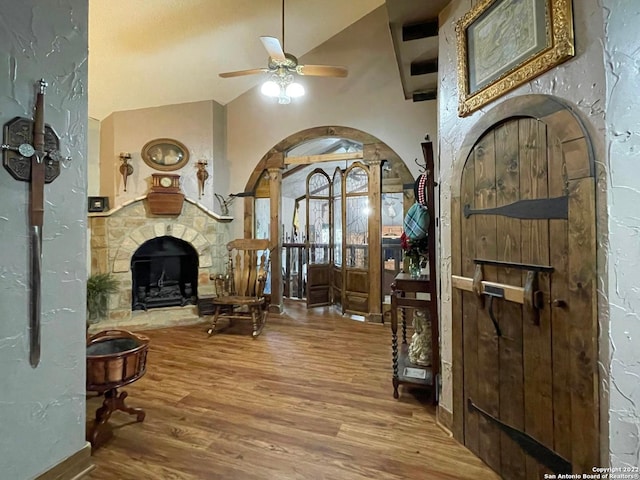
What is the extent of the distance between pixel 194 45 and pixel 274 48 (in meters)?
1.61

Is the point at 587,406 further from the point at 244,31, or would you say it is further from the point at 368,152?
the point at 244,31

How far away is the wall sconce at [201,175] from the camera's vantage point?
15.0ft

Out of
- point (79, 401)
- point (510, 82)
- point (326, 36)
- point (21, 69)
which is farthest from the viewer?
point (326, 36)

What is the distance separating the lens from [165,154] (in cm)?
455

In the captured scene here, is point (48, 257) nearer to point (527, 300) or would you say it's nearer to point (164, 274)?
point (527, 300)

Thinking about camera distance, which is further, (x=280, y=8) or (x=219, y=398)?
(x=280, y=8)

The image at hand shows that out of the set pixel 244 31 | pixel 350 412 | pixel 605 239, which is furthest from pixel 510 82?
pixel 244 31

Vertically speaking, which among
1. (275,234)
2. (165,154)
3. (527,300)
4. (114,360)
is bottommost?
(114,360)

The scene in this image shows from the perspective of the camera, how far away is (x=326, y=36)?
4383 millimetres

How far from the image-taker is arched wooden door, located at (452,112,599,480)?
1.14 metres

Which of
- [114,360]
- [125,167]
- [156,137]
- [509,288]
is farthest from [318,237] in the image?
[509,288]

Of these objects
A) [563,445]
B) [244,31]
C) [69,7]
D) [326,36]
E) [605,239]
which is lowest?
[563,445]

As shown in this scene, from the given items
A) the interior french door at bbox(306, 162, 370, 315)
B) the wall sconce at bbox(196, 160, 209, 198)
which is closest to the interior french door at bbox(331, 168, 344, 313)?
the interior french door at bbox(306, 162, 370, 315)

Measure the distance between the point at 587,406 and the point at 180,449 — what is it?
1.92 meters
